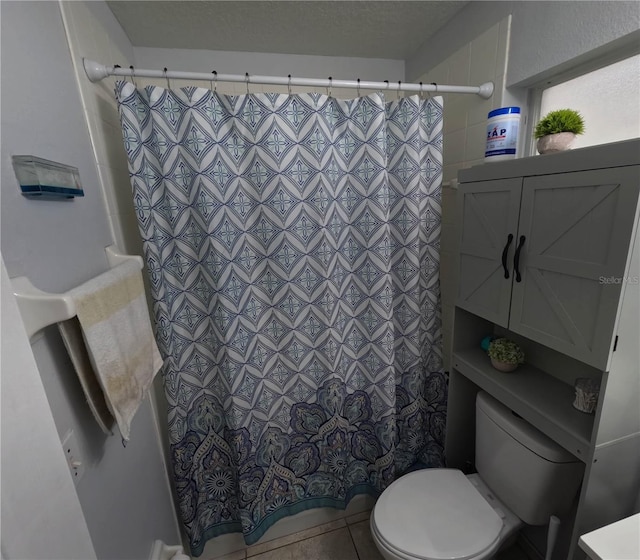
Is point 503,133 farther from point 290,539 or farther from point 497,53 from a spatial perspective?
point 290,539

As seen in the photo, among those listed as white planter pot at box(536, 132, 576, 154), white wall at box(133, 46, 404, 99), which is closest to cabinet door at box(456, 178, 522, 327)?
white planter pot at box(536, 132, 576, 154)

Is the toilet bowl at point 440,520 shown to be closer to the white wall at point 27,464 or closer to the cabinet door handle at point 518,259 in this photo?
the cabinet door handle at point 518,259

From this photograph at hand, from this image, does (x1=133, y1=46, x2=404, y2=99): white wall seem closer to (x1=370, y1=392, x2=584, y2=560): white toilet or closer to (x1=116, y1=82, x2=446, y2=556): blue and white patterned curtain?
(x1=116, y1=82, x2=446, y2=556): blue and white patterned curtain

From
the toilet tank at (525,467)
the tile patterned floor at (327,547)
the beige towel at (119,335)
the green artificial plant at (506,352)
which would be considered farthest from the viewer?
the tile patterned floor at (327,547)

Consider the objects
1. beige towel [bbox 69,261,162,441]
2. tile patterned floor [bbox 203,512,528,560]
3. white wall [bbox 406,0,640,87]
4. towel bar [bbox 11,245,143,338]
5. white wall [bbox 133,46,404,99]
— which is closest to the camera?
towel bar [bbox 11,245,143,338]

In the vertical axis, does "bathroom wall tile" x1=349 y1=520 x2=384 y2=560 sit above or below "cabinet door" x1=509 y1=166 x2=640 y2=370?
below

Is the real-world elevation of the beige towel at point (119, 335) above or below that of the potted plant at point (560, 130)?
below

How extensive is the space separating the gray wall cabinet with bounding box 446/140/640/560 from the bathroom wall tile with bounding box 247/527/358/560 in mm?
868

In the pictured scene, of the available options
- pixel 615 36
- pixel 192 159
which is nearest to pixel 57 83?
pixel 192 159

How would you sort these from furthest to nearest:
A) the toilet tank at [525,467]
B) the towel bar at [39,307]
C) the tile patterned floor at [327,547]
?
1. the tile patterned floor at [327,547]
2. the toilet tank at [525,467]
3. the towel bar at [39,307]

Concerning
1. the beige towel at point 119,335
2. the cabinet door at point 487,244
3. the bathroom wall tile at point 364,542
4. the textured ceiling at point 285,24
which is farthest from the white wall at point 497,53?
the beige towel at point 119,335

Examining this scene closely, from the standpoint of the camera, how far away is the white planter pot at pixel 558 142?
0.91 meters

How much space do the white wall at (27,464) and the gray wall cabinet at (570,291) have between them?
45.9 inches

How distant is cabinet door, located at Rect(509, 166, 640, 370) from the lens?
0.75 metres
